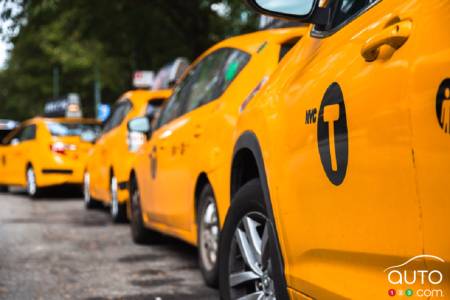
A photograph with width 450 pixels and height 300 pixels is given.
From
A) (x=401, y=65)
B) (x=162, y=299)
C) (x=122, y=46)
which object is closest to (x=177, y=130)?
(x=162, y=299)

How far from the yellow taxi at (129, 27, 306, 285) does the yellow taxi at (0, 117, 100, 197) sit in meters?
8.23

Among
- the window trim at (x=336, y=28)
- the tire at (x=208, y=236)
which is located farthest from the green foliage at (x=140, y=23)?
the window trim at (x=336, y=28)

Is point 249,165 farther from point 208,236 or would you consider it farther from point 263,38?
point 263,38

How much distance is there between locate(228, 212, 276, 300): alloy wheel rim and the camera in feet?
11.6

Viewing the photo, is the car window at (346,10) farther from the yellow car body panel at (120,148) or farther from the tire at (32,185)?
the tire at (32,185)

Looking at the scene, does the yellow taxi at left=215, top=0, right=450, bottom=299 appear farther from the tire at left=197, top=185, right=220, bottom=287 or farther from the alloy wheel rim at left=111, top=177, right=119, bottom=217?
the alloy wheel rim at left=111, top=177, right=119, bottom=217

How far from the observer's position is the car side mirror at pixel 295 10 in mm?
3035

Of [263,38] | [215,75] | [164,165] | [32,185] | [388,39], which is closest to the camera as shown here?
[388,39]

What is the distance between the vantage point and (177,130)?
639 centimetres

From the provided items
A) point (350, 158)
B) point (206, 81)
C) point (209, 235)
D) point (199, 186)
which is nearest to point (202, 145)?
point (199, 186)

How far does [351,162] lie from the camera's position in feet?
8.54

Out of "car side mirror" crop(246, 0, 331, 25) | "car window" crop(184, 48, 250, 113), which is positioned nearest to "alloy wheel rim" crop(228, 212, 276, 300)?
"car side mirror" crop(246, 0, 331, 25)

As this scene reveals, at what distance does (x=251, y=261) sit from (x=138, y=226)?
14.9 ft

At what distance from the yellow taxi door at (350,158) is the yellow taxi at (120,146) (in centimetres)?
657
